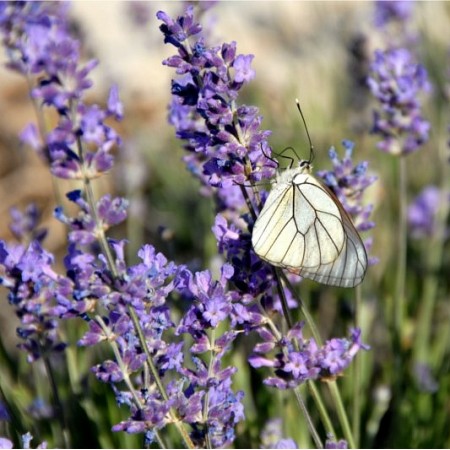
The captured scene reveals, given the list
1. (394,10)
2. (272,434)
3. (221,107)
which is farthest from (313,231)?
(394,10)

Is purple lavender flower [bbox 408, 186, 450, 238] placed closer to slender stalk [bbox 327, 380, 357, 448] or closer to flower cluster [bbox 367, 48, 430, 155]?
flower cluster [bbox 367, 48, 430, 155]

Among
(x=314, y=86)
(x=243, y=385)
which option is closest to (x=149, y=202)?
(x=314, y=86)

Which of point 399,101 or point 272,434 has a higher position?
point 399,101

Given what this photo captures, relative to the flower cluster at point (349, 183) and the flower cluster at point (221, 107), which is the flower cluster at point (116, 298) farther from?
the flower cluster at point (349, 183)

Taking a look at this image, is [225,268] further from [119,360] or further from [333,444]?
[333,444]

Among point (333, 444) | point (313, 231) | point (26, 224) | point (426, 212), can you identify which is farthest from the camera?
point (426, 212)

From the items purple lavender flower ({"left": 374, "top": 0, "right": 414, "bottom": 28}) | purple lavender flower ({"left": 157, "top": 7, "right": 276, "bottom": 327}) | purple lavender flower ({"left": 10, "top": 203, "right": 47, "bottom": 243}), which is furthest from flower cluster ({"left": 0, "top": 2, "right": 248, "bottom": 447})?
purple lavender flower ({"left": 374, "top": 0, "right": 414, "bottom": 28})
